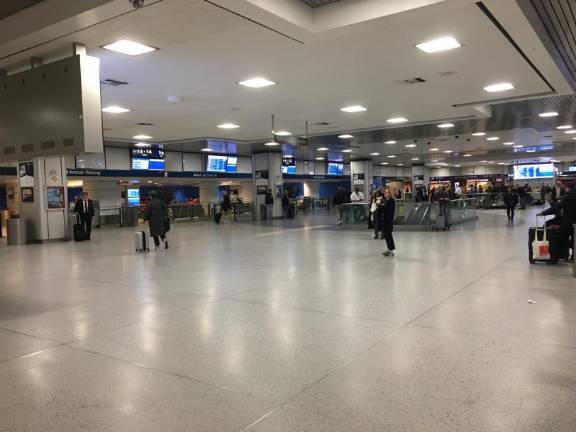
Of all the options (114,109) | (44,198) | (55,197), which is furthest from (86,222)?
(114,109)

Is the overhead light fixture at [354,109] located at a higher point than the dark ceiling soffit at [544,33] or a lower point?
higher

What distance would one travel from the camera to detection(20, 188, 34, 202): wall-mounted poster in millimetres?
15969

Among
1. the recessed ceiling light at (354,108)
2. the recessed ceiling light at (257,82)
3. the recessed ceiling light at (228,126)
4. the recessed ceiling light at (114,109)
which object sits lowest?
the recessed ceiling light at (257,82)

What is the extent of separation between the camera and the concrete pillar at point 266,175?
85.9ft

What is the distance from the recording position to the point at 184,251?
12.5m

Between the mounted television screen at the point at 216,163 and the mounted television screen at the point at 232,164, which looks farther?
the mounted television screen at the point at 232,164

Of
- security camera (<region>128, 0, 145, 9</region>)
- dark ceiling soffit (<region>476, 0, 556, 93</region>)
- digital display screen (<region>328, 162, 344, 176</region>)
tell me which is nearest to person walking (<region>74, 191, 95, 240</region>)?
security camera (<region>128, 0, 145, 9</region>)

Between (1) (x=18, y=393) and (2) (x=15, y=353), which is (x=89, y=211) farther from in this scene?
(1) (x=18, y=393)

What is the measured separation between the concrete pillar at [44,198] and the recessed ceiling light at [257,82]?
341 inches

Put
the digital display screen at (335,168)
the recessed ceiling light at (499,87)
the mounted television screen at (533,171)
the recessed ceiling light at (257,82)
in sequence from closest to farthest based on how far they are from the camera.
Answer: the recessed ceiling light at (257,82), the recessed ceiling light at (499,87), the digital display screen at (335,168), the mounted television screen at (533,171)

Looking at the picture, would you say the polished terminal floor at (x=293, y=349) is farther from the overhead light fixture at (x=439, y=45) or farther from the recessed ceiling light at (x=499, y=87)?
the recessed ceiling light at (x=499, y=87)

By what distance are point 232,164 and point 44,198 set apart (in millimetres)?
15032

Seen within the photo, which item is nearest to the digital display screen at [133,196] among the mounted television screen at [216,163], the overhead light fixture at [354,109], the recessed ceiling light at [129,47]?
the mounted television screen at [216,163]

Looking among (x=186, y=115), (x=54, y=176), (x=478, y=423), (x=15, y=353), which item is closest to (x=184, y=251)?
(x=186, y=115)
